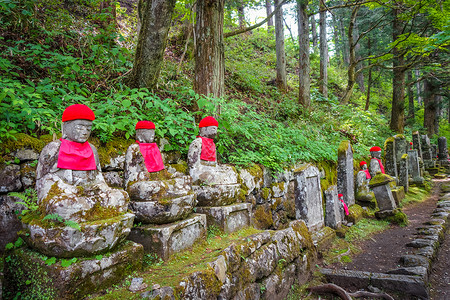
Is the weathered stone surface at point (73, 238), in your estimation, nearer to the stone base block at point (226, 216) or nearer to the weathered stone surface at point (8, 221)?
the weathered stone surface at point (8, 221)

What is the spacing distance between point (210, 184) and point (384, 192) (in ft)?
18.9

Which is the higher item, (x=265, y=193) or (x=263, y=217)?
(x=265, y=193)

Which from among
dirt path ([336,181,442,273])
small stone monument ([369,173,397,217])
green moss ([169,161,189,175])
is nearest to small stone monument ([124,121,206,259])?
green moss ([169,161,189,175])

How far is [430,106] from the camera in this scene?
1811 centimetres

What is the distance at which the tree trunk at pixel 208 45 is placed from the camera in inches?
195

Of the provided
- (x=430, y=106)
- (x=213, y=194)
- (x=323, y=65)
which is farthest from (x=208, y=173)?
(x=430, y=106)

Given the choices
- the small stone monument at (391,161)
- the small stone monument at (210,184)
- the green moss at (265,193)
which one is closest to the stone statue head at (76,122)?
the small stone monument at (210,184)

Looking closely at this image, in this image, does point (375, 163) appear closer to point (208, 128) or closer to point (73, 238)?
point (208, 128)

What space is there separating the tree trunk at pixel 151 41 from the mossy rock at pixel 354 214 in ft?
18.3

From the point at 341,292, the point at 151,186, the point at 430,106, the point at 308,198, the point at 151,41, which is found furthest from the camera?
the point at 430,106

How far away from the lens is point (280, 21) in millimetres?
11156

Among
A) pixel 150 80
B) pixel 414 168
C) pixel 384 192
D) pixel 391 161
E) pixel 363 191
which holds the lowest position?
pixel 363 191

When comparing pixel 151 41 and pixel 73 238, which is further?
pixel 151 41

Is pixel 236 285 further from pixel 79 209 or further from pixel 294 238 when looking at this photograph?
pixel 79 209
